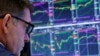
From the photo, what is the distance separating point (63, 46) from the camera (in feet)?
→ 5.88

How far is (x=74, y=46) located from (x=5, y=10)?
0.71 metres

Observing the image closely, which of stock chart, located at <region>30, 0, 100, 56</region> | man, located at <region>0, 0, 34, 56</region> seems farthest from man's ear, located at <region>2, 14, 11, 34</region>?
stock chart, located at <region>30, 0, 100, 56</region>

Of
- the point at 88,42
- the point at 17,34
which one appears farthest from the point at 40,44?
the point at 17,34

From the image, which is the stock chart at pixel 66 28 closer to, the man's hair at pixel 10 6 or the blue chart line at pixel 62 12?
the blue chart line at pixel 62 12

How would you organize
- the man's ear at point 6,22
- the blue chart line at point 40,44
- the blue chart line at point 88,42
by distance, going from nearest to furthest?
the man's ear at point 6,22 → the blue chart line at point 88,42 → the blue chart line at point 40,44

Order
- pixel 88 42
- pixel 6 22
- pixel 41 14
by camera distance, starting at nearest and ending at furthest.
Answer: pixel 6 22
pixel 88 42
pixel 41 14

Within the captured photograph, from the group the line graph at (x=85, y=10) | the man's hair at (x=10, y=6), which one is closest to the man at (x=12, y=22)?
the man's hair at (x=10, y=6)

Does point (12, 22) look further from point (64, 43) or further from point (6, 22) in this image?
point (64, 43)

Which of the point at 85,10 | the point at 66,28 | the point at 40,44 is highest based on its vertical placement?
the point at 85,10

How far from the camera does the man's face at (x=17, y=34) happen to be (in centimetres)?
112

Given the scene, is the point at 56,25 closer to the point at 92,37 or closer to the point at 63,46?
the point at 63,46

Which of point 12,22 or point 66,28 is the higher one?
point 12,22

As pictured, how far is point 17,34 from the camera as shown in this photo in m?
1.15

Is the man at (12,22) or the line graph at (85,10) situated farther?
the line graph at (85,10)
